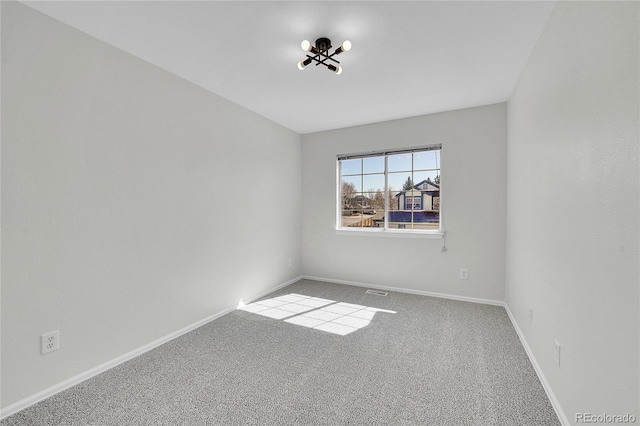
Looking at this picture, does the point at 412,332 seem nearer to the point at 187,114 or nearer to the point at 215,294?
the point at 215,294

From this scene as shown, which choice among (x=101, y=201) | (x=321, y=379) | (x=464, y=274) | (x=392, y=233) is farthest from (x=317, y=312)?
(x=101, y=201)

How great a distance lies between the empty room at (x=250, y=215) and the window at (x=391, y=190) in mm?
341

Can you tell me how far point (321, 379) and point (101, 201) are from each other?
213 cm

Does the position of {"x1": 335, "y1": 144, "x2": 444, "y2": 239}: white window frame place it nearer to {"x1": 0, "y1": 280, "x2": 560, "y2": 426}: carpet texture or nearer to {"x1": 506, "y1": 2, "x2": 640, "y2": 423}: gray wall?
{"x1": 0, "y1": 280, "x2": 560, "y2": 426}: carpet texture

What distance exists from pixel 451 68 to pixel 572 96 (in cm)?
122

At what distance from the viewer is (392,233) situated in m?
3.97

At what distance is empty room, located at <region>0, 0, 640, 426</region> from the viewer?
4.42 feet

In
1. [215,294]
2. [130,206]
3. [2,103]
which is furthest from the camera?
[215,294]

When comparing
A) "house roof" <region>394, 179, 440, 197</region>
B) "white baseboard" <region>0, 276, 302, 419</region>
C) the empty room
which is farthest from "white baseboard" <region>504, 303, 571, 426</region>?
"white baseboard" <region>0, 276, 302, 419</region>

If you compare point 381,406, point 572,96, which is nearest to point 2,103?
point 381,406

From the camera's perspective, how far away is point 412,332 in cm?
268

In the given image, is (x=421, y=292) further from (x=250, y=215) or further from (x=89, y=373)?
(x=89, y=373)

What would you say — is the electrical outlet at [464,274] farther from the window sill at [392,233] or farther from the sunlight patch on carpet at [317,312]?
the sunlight patch on carpet at [317,312]

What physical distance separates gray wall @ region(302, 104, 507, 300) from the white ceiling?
494 millimetres
